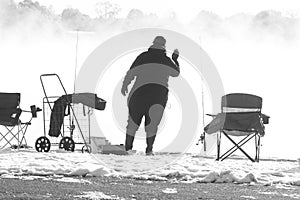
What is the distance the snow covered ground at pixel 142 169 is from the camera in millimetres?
4871

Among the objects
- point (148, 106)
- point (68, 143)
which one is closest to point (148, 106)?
point (148, 106)

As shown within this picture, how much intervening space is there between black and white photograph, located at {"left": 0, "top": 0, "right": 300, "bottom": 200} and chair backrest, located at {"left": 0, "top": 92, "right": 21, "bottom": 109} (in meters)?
0.01

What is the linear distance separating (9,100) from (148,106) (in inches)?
70.3

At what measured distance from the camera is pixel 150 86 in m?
7.36

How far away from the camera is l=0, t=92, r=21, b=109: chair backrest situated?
7875 mm

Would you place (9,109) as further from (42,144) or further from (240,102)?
(240,102)

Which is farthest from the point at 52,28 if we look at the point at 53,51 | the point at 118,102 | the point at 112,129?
the point at 118,102

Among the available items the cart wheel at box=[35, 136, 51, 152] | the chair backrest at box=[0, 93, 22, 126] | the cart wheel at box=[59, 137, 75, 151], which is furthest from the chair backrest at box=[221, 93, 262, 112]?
the chair backrest at box=[0, 93, 22, 126]

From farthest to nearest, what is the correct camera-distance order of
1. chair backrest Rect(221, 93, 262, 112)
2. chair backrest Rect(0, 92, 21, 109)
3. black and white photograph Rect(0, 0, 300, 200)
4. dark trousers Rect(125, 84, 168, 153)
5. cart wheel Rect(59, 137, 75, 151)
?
1. chair backrest Rect(0, 92, 21, 109)
2. cart wheel Rect(59, 137, 75, 151)
3. dark trousers Rect(125, 84, 168, 153)
4. chair backrest Rect(221, 93, 262, 112)
5. black and white photograph Rect(0, 0, 300, 200)

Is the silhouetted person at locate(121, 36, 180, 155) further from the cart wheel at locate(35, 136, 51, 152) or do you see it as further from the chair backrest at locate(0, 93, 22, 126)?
the chair backrest at locate(0, 93, 22, 126)

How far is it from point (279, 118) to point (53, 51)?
6158mm

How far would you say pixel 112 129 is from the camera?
10656 millimetres

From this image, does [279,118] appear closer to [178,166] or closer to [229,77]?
[229,77]

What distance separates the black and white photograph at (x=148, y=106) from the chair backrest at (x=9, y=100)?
1cm
